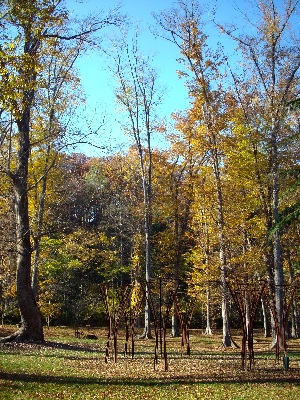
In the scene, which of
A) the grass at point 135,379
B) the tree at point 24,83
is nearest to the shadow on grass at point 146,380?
the grass at point 135,379

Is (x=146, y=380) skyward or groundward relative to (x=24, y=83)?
groundward

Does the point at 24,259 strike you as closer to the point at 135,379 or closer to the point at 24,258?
the point at 24,258

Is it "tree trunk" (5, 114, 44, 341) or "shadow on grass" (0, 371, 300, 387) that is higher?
"tree trunk" (5, 114, 44, 341)

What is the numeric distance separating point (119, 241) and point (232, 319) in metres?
10.2

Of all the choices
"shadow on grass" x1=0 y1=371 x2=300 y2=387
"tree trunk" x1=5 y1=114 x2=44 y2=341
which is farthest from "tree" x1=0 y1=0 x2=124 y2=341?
"shadow on grass" x1=0 y1=371 x2=300 y2=387

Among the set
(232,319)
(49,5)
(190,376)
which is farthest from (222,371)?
(232,319)

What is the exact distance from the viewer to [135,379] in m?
8.71

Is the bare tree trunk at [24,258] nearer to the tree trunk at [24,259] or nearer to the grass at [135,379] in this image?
the tree trunk at [24,259]

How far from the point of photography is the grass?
7449mm

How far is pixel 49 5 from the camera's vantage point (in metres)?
8.36

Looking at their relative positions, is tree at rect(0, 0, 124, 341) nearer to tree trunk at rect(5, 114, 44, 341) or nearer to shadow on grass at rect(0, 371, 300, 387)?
tree trunk at rect(5, 114, 44, 341)

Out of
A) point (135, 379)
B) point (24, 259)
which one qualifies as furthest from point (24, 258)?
point (135, 379)

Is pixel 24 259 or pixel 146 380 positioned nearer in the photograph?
pixel 146 380

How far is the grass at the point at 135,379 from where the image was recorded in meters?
7.45
